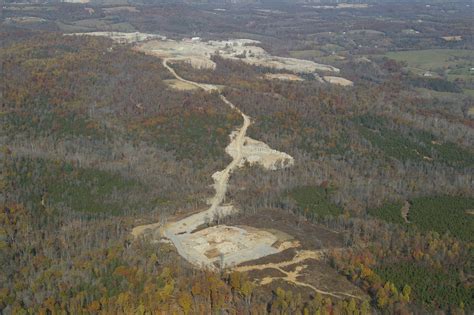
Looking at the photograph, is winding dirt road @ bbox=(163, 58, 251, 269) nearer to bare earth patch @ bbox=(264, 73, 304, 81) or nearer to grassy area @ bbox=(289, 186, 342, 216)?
grassy area @ bbox=(289, 186, 342, 216)

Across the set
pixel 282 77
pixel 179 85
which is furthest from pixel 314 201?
pixel 282 77

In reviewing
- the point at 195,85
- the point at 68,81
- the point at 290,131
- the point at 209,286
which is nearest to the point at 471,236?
the point at 209,286

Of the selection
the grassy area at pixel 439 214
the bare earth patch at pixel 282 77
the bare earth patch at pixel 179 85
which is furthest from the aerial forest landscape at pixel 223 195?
the bare earth patch at pixel 282 77

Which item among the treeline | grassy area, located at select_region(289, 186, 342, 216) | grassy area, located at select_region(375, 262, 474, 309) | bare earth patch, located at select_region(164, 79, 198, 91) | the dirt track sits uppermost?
bare earth patch, located at select_region(164, 79, 198, 91)

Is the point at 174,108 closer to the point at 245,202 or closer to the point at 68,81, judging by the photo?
the point at 68,81

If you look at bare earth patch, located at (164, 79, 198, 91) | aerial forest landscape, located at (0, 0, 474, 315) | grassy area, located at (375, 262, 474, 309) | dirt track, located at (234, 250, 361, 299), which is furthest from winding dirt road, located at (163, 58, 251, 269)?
bare earth patch, located at (164, 79, 198, 91)

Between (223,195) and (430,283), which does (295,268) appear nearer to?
(430,283)

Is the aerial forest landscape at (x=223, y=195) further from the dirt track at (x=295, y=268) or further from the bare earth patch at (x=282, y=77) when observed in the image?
the bare earth patch at (x=282, y=77)
